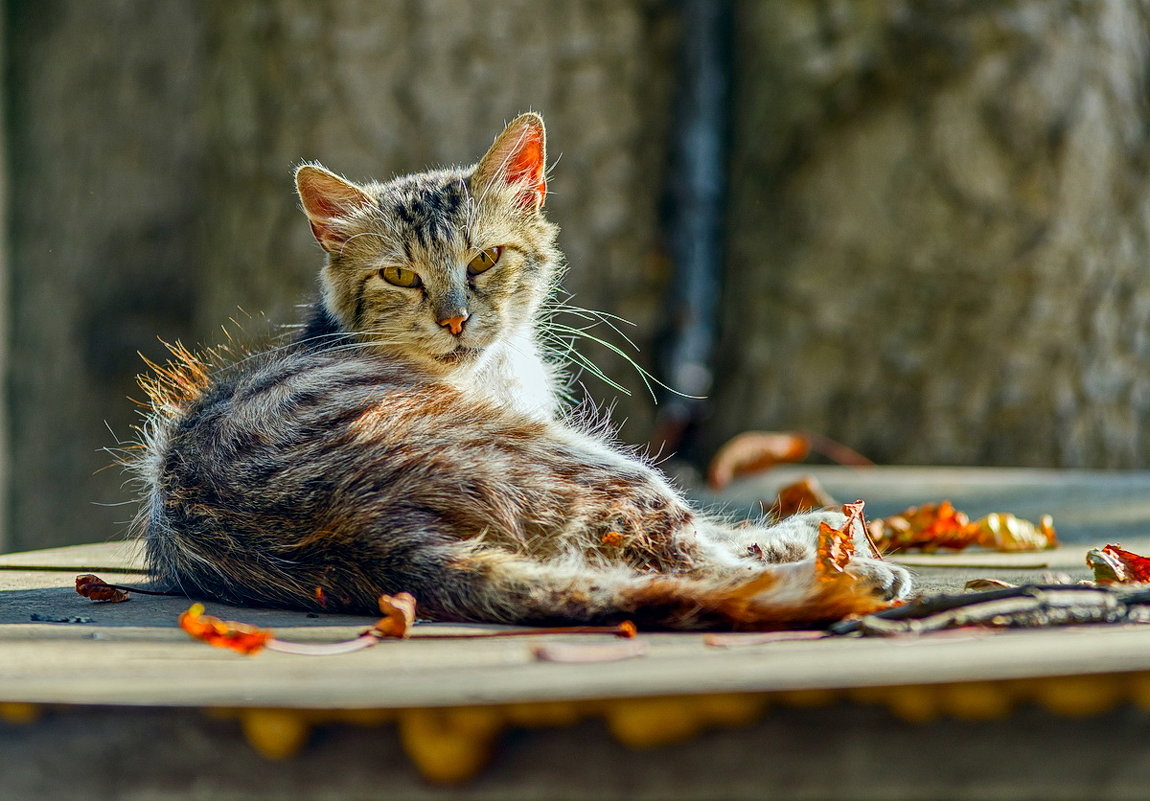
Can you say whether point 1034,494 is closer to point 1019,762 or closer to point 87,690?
point 1019,762

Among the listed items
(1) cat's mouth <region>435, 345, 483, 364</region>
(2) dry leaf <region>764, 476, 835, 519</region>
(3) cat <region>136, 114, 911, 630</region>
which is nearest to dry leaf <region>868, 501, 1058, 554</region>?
(2) dry leaf <region>764, 476, 835, 519</region>

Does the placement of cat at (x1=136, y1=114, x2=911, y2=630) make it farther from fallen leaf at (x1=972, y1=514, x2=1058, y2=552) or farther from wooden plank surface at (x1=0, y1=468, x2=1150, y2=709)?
fallen leaf at (x1=972, y1=514, x2=1058, y2=552)

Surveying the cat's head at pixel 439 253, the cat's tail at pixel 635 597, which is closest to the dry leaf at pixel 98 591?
the cat's tail at pixel 635 597

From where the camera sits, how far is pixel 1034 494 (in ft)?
13.4

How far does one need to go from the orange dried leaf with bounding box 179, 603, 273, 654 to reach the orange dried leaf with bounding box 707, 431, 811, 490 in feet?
10.1

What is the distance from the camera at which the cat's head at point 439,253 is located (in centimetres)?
306

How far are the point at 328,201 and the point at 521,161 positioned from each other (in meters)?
0.57

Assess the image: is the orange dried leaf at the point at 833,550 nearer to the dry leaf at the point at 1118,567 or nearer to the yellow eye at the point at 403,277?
the dry leaf at the point at 1118,567

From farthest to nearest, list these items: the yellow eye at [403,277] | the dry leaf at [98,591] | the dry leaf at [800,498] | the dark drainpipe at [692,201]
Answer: the dark drainpipe at [692,201] → the dry leaf at [800,498] → the yellow eye at [403,277] → the dry leaf at [98,591]

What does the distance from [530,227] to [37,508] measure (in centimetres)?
447

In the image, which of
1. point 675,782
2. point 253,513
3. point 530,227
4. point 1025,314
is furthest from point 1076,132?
point 675,782

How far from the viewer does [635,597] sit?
1873 mm

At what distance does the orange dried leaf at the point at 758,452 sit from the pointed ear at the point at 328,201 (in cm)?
207

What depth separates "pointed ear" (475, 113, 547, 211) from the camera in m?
3.26
